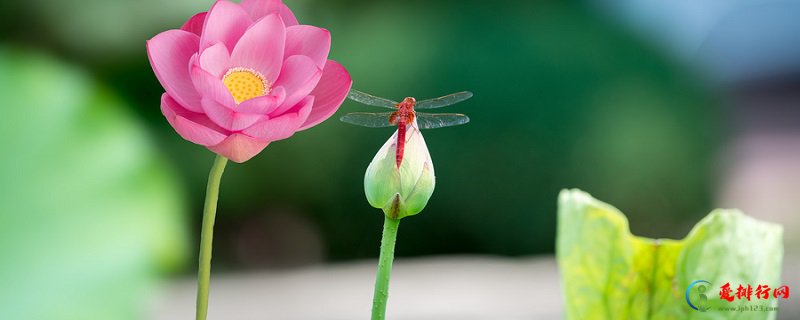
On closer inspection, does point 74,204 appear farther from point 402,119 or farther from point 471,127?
point 471,127

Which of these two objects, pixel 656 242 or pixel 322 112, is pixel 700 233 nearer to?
pixel 656 242

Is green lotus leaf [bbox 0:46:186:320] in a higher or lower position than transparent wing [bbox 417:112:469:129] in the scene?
higher

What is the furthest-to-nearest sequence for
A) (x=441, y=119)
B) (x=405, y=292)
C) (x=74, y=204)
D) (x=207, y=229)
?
1. (x=405, y=292)
2. (x=74, y=204)
3. (x=441, y=119)
4. (x=207, y=229)

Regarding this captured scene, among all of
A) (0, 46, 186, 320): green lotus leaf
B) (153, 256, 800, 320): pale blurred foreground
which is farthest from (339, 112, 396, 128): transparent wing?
(153, 256, 800, 320): pale blurred foreground

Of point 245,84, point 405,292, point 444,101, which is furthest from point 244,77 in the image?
point 405,292

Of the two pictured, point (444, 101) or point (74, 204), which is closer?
point (444, 101)

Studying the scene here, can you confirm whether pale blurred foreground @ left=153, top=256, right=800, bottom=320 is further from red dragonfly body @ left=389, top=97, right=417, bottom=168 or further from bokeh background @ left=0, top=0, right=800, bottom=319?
red dragonfly body @ left=389, top=97, right=417, bottom=168

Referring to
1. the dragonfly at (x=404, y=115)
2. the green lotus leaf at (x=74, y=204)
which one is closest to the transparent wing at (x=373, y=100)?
the dragonfly at (x=404, y=115)

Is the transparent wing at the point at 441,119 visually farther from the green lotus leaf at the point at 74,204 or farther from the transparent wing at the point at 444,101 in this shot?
the green lotus leaf at the point at 74,204

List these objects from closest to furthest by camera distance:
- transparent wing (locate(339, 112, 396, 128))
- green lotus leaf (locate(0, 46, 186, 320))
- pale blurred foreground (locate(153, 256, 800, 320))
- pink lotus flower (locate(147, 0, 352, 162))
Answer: pink lotus flower (locate(147, 0, 352, 162))
transparent wing (locate(339, 112, 396, 128))
green lotus leaf (locate(0, 46, 186, 320))
pale blurred foreground (locate(153, 256, 800, 320))
